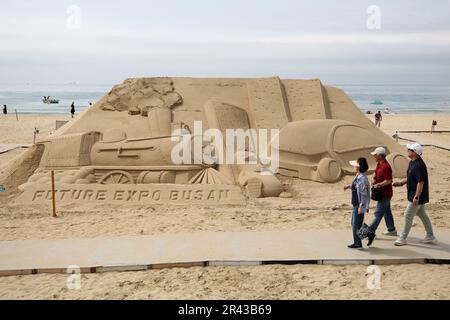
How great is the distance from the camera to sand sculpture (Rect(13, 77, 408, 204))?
828 cm

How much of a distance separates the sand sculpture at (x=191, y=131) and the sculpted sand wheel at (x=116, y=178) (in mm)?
20

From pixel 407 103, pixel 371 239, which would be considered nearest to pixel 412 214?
pixel 371 239

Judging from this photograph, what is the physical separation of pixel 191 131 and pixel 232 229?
4311mm

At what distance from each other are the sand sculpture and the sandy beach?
462mm

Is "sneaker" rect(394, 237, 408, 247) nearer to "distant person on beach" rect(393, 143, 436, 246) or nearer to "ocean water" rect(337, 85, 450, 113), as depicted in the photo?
"distant person on beach" rect(393, 143, 436, 246)

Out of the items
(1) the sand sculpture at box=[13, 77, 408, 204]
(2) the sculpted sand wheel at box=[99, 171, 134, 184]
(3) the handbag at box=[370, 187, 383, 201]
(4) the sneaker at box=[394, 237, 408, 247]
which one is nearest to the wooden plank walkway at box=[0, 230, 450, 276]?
(4) the sneaker at box=[394, 237, 408, 247]

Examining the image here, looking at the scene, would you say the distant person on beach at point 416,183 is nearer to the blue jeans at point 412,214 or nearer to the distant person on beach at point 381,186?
the blue jeans at point 412,214

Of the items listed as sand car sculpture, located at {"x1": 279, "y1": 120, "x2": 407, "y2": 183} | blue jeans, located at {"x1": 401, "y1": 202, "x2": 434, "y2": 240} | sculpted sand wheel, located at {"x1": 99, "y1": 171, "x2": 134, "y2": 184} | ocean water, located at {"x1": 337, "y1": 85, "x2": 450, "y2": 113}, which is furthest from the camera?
ocean water, located at {"x1": 337, "y1": 85, "x2": 450, "y2": 113}

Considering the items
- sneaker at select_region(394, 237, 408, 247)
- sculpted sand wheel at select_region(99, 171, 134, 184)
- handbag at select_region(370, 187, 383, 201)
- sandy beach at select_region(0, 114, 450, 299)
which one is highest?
handbag at select_region(370, 187, 383, 201)

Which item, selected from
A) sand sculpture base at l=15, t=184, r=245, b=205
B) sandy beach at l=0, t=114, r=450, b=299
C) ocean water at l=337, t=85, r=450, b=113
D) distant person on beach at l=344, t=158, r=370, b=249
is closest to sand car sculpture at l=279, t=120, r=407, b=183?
sandy beach at l=0, t=114, r=450, b=299

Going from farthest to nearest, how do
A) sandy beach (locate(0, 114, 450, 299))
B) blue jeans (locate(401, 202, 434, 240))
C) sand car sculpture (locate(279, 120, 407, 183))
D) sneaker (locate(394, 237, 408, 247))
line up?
1. sand car sculpture (locate(279, 120, 407, 183))
2. sneaker (locate(394, 237, 408, 247))
3. blue jeans (locate(401, 202, 434, 240))
4. sandy beach (locate(0, 114, 450, 299))

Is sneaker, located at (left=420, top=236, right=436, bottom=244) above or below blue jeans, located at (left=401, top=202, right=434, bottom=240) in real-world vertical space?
below

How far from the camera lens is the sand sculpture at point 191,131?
828 cm

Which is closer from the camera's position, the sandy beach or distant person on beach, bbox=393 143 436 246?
the sandy beach
